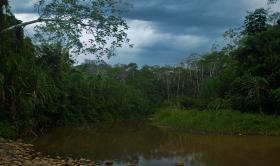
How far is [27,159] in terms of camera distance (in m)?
18.6

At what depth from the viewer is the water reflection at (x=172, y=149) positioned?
2011cm

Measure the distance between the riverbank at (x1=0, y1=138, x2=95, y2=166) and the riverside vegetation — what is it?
380cm

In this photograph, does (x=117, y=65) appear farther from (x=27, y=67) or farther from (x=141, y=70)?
(x=27, y=67)

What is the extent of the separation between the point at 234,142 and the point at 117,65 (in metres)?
69.5

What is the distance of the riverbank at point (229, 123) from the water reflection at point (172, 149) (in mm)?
2461

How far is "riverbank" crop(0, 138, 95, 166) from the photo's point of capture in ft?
56.5

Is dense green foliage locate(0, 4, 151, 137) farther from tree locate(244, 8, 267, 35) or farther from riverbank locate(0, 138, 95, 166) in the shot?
tree locate(244, 8, 267, 35)

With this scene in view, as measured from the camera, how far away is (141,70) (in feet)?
282

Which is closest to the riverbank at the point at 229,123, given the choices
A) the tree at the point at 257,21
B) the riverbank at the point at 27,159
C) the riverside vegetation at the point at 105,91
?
the riverside vegetation at the point at 105,91

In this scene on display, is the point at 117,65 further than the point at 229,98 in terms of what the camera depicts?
Yes

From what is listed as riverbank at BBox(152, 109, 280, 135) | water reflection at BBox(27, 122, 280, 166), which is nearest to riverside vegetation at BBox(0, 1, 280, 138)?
riverbank at BBox(152, 109, 280, 135)

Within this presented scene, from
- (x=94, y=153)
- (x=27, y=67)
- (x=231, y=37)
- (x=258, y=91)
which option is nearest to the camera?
(x=94, y=153)

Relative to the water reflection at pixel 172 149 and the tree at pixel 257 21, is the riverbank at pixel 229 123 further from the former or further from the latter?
the tree at pixel 257 21

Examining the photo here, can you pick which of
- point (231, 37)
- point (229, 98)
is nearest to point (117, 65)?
point (231, 37)
